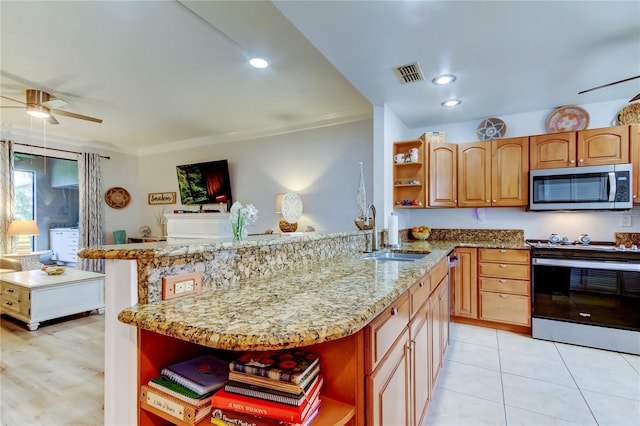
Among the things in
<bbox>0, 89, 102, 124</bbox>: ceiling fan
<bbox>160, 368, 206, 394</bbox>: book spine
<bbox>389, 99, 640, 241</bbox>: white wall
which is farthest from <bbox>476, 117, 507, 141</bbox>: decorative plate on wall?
<bbox>0, 89, 102, 124</bbox>: ceiling fan

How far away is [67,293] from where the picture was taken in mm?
3525

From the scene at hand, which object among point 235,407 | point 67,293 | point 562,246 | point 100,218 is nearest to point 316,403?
point 235,407

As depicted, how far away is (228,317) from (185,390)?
29 cm

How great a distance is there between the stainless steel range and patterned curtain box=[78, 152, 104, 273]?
21.9 ft

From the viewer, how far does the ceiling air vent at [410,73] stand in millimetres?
2359

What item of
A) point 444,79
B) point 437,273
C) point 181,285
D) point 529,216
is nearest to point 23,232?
point 181,285

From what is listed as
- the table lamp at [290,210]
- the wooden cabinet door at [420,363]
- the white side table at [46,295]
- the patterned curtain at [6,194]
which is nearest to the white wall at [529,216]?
the table lamp at [290,210]

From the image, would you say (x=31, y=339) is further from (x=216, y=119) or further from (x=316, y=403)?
(x=316, y=403)

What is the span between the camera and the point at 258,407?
82 centimetres

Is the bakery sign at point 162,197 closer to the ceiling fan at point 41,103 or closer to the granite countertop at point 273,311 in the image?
the ceiling fan at point 41,103

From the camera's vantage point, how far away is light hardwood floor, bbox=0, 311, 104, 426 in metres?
1.90

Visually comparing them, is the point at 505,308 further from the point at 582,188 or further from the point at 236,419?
the point at 236,419

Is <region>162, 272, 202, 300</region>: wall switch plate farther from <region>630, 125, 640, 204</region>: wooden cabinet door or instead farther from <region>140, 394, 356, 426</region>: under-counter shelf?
<region>630, 125, 640, 204</region>: wooden cabinet door

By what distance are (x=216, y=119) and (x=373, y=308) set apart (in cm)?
421
